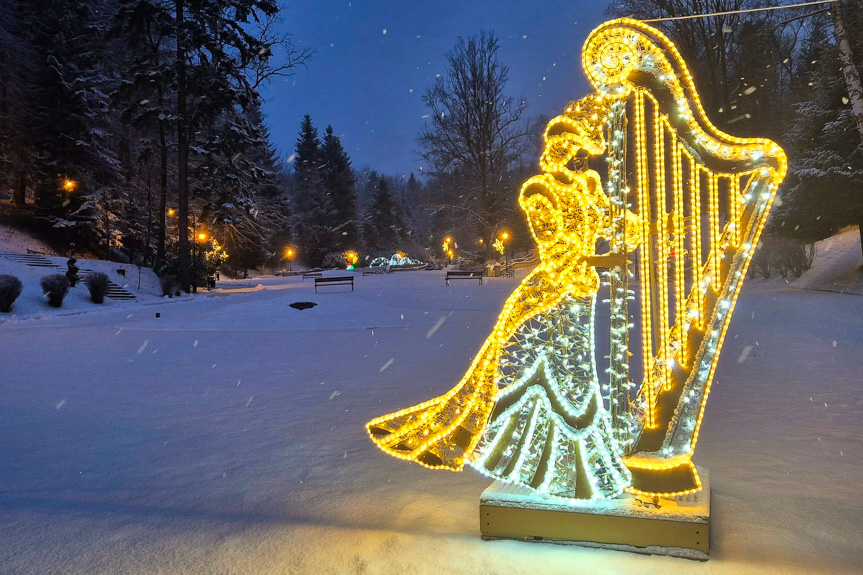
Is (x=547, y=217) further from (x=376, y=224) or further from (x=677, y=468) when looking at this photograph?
(x=376, y=224)

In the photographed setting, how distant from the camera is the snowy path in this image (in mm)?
3195

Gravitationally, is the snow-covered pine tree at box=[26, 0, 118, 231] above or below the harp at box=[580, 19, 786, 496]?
above

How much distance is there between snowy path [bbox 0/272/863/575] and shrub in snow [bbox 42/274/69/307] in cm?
812

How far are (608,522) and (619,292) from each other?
4.12ft

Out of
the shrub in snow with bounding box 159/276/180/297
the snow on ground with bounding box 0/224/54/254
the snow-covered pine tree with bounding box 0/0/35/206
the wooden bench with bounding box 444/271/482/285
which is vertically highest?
the snow-covered pine tree with bounding box 0/0/35/206

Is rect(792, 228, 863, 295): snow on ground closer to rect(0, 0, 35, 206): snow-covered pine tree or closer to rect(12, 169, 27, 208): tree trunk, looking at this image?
rect(0, 0, 35, 206): snow-covered pine tree

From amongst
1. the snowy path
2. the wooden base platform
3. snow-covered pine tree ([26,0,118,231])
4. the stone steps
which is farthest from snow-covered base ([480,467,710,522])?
snow-covered pine tree ([26,0,118,231])

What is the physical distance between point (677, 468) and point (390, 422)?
176cm

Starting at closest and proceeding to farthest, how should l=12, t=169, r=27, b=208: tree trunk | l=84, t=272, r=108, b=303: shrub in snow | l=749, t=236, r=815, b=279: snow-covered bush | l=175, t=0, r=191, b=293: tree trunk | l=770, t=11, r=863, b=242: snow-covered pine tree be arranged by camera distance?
1. l=770, t=11, r=863, b=242: snow-covered pine tree
2. l=84, t=272, r=108, b=303: shrub in snow
3. l=749, t=236, r=815, b=279: snow-covered bush
4. l=175, t=0, r=191, b=293: tree trunk
5. l=12, t=169, r=27, b=208: tree trunk

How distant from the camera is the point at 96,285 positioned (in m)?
20.1

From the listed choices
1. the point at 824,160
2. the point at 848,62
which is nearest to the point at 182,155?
the point at 848,62

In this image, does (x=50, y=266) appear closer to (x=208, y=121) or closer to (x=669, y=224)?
(x=208, y=121)

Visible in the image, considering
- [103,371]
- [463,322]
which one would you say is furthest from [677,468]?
[463,322]

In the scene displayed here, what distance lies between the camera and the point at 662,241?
330cm
